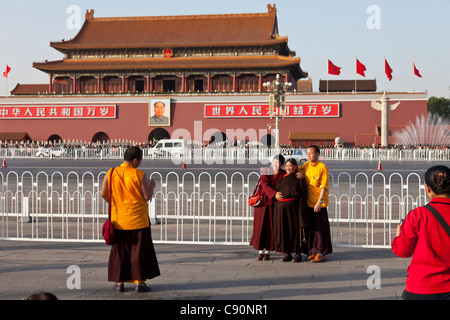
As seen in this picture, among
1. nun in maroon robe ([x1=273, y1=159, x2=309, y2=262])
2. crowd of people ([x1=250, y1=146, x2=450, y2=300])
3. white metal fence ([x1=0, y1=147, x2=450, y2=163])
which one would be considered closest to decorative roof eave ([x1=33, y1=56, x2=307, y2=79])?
white metal fence ([x1=0, y1=147, x2=450, y2=163])

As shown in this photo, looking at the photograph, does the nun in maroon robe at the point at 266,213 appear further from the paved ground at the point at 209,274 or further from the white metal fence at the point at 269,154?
the white metal fence at the point at 269,154

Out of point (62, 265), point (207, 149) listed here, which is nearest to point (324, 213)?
point (62, 265)

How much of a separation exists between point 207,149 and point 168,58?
461 inches

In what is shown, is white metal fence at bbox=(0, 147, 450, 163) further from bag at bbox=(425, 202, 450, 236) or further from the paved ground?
bag at bbox=(425, 202, 450, 236)

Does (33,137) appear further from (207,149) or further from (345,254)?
(345,254)

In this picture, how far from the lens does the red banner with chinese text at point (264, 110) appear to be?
3738 cm

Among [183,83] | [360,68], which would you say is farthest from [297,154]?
[183,83]

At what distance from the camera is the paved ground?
4941 millimetres

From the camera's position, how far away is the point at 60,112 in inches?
1596

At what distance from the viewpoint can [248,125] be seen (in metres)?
38.2

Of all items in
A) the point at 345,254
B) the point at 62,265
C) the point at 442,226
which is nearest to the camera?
the point at 442,226

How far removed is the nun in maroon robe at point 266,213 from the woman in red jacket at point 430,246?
10.4 ft

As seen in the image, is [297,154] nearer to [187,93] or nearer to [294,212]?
[187,93]

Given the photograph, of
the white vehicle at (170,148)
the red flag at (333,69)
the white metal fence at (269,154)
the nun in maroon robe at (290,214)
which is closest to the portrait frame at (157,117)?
the white vehicle at (170,148)
